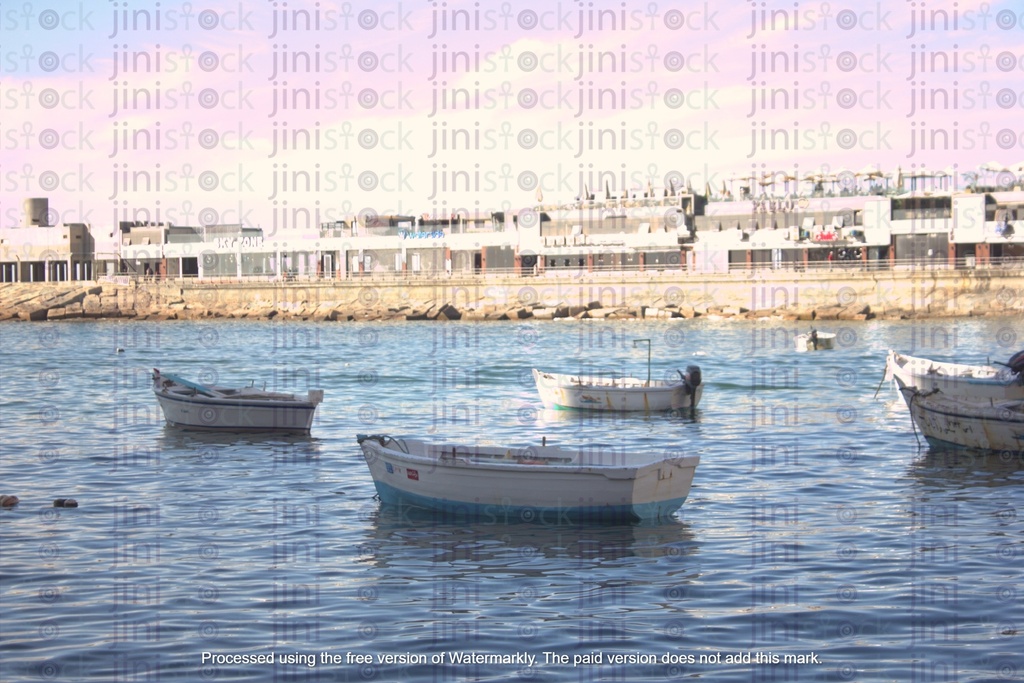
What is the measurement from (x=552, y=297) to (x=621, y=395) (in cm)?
6273

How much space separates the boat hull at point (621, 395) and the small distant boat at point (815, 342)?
29422 mm

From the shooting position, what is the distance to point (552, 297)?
333 feet

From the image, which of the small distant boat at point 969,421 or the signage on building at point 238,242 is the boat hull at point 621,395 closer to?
the small distant boat at point 969,421

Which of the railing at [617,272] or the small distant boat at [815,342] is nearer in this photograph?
the small distant boat at [815,342]

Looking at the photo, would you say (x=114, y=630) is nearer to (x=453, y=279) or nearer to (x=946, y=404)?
(x=946, y=404)

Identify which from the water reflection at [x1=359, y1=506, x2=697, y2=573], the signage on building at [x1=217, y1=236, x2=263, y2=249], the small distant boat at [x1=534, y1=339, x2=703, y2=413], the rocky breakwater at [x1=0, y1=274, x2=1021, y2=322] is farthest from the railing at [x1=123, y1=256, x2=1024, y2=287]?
the water reflection at [x1=359, y1=506, x2=697, y2=573]

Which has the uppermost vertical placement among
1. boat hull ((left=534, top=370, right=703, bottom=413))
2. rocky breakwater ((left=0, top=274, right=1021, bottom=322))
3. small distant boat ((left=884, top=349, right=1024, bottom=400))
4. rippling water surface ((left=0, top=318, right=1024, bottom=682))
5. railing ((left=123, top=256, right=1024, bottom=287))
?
railing ((left=123, top=256, right=1024, bottom=287))

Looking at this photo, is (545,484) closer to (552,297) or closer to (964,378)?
(964,378)

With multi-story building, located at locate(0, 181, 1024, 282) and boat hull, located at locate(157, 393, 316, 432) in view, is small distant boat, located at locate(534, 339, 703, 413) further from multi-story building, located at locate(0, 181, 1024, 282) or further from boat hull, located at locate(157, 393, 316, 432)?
multi-story building, located at locate(0, 181, 1024, 282)

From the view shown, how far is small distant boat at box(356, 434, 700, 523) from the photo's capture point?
20.9 metres

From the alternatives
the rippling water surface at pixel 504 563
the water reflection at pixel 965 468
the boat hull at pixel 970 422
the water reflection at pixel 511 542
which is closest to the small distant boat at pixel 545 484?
the water reflection at pixel 511 542

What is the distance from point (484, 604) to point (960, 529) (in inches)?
370

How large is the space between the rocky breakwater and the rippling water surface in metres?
54.8

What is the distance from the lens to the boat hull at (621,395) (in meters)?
39.0
